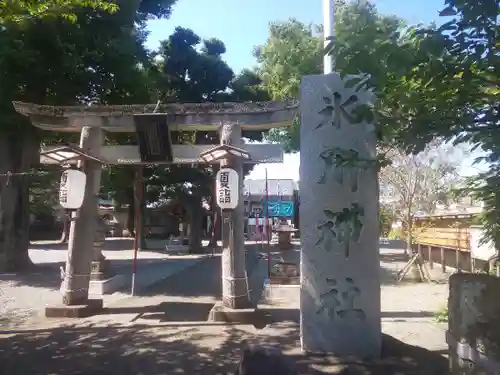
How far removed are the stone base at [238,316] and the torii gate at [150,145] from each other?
19cm

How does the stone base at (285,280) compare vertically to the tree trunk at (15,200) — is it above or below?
below

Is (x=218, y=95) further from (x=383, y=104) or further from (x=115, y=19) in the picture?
(x=383, y=104)

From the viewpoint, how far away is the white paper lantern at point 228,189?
8.09m

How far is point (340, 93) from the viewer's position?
17.2 ft

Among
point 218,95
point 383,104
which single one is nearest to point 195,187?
point 218,95

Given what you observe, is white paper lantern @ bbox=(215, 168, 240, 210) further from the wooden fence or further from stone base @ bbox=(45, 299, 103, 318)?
the wooden fence

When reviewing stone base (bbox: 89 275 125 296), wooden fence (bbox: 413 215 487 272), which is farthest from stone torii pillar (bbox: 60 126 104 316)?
wooden fence (bbox: 413 215 487 272)

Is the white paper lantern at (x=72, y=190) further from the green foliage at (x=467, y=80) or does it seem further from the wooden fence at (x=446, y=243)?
the wooden fence at (x=446, y=243)

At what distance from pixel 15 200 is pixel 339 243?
13792 millimetres

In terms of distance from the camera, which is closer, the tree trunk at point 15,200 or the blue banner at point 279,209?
the tree trunk at point 15,200

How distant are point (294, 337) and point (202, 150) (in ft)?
13.9

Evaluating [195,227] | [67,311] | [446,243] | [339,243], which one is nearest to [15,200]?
[67,311]

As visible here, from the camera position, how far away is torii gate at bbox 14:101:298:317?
8336 millimetres

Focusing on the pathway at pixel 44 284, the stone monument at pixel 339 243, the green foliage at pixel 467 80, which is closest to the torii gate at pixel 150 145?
the pathway at pixel 44 284
